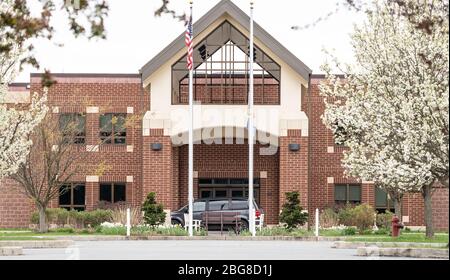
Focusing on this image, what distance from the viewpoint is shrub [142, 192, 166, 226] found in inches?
1676

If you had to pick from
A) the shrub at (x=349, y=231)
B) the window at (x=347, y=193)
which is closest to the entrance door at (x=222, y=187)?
the window at (x=347, y=193)

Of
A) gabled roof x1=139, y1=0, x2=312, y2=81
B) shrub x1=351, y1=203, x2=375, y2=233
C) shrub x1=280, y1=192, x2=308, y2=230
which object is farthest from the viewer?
gabled roof x1=139, y1=0, x2=312, y2=81

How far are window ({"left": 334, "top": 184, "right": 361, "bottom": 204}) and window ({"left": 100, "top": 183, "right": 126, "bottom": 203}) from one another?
9.62m

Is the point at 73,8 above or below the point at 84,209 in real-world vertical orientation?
above

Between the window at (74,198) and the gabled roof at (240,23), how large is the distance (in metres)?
6.37

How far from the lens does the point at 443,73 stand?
3034 cm

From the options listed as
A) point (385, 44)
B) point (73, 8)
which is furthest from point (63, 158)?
point (73, 8)

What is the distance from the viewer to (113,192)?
1948 inches

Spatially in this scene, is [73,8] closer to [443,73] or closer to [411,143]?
[411,143]

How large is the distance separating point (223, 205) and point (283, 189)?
11.6ft

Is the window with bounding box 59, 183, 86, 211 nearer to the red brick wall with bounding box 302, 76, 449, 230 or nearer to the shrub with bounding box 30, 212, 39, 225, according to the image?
the shrub with bounding box 30, 212, 39, 225

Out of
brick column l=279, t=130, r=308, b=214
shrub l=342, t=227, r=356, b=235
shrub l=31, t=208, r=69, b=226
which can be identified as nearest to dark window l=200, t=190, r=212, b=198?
brick column l=279, t=130, r=308, b=214

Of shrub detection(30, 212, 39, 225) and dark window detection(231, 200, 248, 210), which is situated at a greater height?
dark window detection(231, 200, 248, 210)

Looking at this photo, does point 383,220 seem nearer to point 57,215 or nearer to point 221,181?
point 221,181
